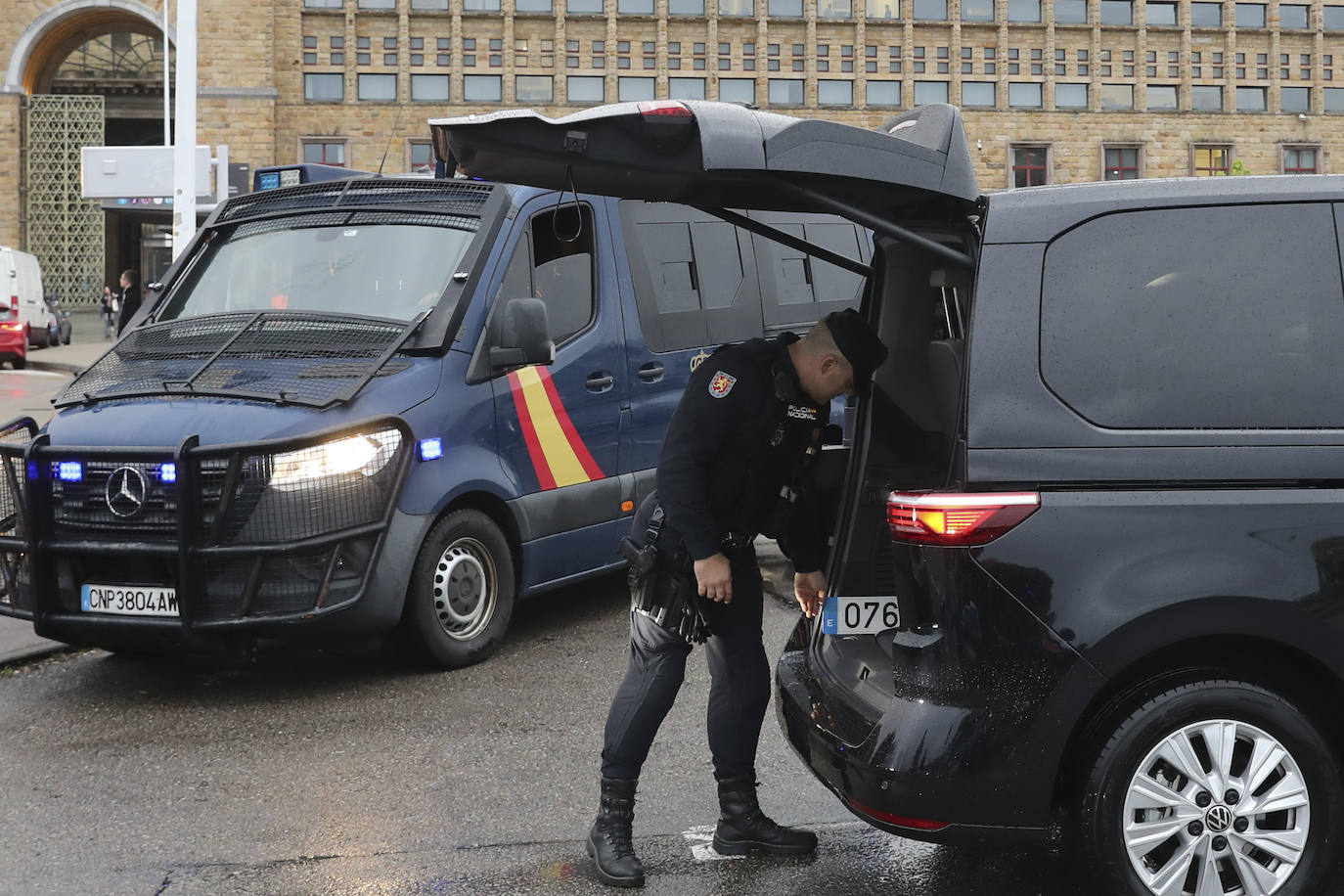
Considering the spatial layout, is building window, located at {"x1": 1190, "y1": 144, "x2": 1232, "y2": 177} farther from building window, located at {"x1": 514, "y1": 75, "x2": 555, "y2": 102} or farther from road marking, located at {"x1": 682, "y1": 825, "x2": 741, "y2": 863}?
road marking, located at {"x1": 682, "y1": 825, "x2": 741, "y2": 863}

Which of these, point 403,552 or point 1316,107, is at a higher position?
point 1316,107

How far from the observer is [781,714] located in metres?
3.85

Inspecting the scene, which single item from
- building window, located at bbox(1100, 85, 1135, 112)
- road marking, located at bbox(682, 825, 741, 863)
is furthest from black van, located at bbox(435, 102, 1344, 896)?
building window, located at bbox(1100, 85, 1135, 112)

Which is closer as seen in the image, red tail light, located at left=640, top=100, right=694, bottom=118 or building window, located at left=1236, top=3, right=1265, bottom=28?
red tail light, located at left=640, top=100, right=694, bottom=118

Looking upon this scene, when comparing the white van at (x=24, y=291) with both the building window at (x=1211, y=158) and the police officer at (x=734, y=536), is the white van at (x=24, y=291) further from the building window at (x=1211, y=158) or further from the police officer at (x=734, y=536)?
the building window at (x=1211, y=158)

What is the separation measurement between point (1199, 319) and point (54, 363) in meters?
30.5

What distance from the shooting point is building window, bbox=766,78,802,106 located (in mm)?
69500

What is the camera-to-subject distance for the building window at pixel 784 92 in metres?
69.5

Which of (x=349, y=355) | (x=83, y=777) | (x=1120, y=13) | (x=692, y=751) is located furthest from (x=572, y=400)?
(x=1120, y=13)

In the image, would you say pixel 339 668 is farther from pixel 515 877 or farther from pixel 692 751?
pixel 515 877

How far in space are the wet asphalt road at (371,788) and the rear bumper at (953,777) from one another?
600mm

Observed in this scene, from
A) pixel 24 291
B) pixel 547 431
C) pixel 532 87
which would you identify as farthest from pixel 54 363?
pixel 532 87

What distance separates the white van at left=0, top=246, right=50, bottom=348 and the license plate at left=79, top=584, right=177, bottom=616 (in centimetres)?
2589

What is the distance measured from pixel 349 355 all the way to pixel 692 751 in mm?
2285
